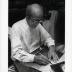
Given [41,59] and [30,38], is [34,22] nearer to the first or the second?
[30,38]

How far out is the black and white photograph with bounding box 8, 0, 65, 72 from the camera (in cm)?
241

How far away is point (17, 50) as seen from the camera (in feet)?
7.89

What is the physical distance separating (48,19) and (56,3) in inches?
6.8

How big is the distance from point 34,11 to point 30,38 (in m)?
0.26

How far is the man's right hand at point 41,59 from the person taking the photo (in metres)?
2.42

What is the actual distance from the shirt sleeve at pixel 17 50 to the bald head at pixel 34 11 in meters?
0.19

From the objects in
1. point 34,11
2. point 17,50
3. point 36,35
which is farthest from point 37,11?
point 17,50

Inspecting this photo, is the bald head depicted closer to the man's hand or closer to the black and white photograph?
the black and white photograph

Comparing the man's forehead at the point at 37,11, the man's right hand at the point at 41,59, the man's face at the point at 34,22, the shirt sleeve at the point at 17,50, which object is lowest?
the man's right hand at the point at 41,59

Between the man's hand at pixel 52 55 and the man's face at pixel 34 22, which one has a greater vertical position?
the man's face at pixel 34 22

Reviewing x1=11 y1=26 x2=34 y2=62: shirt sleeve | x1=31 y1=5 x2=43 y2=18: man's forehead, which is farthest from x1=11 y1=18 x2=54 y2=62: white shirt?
x1=31 y1=5 x2=43 y2=18: man's forehead

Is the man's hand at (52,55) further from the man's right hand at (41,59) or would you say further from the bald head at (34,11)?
the bald head at (34,11)

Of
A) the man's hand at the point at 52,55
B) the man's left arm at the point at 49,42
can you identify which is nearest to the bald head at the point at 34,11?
the man's left arm at the point at 49,42
